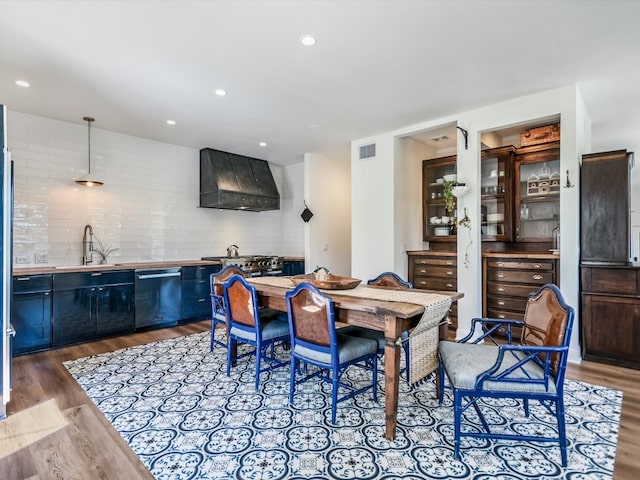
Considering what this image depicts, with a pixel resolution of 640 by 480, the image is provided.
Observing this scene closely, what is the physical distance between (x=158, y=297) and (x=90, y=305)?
2.61 ft

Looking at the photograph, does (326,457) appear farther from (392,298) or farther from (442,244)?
(442,244)

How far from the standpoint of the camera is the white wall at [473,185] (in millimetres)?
3453

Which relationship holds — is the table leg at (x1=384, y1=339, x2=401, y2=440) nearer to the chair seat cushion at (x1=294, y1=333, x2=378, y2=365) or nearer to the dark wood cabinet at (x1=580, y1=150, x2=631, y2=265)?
the chair seat cushion at (x1=294, y1=333, x2=378, y2=365)

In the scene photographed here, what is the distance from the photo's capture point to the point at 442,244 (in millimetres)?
→ 5387

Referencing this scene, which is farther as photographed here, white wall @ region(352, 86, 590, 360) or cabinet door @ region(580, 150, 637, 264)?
white wall @ region(352, 86, 590, 360)

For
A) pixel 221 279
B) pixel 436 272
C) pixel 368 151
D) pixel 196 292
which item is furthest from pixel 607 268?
pixel 196 292

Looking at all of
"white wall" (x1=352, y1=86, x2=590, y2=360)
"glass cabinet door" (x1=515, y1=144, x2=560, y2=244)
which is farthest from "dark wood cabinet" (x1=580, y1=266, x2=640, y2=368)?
"glass cabinet door" (x1=515, y1=144, x2=560, y2=244)

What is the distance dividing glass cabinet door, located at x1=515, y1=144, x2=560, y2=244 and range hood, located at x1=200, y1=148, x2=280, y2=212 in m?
3.93

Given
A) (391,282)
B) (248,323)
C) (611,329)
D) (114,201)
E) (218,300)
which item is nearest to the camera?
(248,323)

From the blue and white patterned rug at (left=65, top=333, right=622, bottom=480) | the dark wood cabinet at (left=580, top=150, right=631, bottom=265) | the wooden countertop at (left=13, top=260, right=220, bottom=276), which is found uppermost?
the dark wood cabinet at (left=580, top=150, right=631, bottom=265)

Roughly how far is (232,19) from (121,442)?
9.32 ft

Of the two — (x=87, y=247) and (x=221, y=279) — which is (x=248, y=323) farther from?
(x=87, y=247)

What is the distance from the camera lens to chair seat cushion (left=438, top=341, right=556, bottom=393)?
5.97 feet

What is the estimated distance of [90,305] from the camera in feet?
13.3
